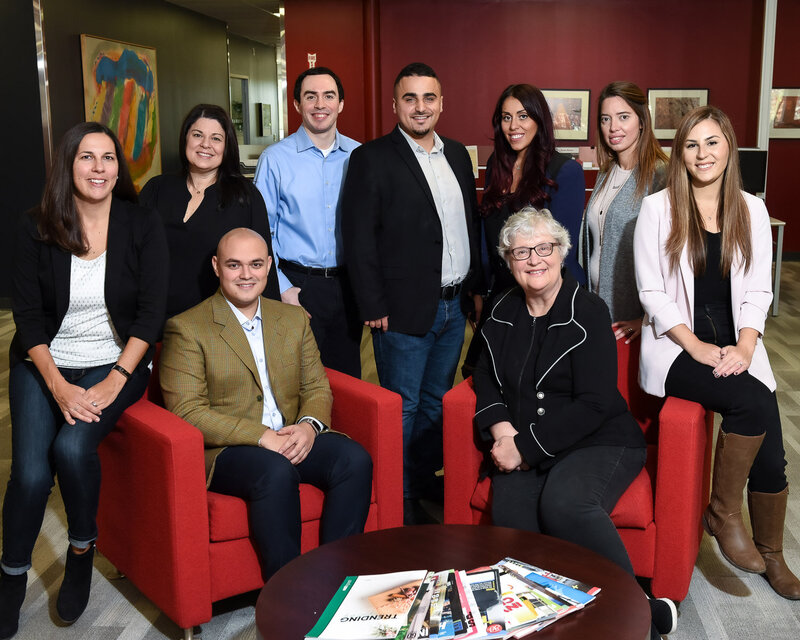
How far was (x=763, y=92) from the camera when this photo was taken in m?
9.54

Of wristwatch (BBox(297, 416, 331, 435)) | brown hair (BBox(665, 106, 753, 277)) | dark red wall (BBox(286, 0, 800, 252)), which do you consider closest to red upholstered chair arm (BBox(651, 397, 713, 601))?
brown hair (BBox(665, 106, 753, 277))

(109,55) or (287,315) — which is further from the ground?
(109,55)

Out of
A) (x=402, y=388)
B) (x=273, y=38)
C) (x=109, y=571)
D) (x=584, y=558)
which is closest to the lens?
(x=584, y=558)

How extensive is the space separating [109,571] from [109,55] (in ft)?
22.1

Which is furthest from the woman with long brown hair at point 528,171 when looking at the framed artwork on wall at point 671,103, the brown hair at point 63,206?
the framed artwork on wall at point 671,103

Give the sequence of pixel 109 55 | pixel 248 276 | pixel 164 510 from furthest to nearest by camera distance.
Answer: pixel 109 55
pixel 248 276
pixel 164 510

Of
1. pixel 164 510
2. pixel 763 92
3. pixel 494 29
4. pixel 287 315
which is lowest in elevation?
pixel 164 510

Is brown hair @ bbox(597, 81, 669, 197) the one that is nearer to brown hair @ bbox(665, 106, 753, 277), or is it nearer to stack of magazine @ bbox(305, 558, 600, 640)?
brown hair @ bbox(665, 106, 753, 277)

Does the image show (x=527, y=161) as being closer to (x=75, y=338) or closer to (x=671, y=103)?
(x=75, y=338)

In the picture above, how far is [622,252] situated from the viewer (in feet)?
10.6

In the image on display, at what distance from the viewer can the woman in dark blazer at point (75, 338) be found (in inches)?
103

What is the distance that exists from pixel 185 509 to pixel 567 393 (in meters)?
1.23

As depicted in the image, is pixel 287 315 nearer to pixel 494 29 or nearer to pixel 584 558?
pixel 584 558

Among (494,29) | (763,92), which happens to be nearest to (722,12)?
(763,92)
